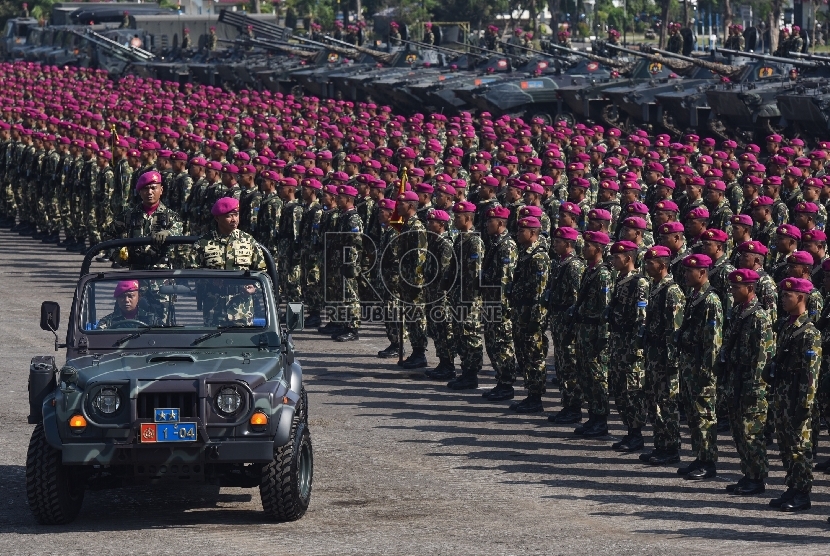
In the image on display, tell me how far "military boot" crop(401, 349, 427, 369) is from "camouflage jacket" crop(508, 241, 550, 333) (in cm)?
203


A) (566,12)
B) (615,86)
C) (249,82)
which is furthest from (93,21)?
(615,86)

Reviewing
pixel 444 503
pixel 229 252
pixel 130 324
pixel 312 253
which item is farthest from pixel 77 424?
pixel 312 253

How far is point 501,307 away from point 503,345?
1.03 feet

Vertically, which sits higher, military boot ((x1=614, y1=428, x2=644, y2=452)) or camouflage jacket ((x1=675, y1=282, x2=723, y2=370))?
camouflage jacket ((x1=675, y1=282, x2=723, y2=370))

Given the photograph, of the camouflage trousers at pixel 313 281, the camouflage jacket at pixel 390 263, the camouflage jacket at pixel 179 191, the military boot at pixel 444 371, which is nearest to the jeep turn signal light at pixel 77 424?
the military boot at pixel 444 371

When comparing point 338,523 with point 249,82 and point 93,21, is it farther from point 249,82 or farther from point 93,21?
point 93,21

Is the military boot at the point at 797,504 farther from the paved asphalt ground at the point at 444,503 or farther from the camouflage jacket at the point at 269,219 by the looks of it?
the camouflage jacket at the point at 269,219

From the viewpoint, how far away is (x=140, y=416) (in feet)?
30.5

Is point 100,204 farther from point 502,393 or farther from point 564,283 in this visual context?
point 564,283

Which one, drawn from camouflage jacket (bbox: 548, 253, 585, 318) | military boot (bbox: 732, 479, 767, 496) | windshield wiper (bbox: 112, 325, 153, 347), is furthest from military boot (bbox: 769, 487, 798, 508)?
windshield wiper (bbox: 112, 325, 153, 347)

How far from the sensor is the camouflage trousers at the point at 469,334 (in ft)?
47.0

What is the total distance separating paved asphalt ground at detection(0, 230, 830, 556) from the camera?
938cm

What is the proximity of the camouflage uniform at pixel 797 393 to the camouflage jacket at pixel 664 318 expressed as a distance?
109 cm

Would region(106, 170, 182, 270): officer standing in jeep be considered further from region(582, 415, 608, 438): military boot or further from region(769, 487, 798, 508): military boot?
region(769, 487, 798, 508): military boot
